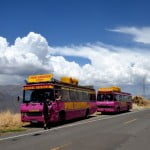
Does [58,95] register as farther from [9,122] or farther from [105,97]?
[105,97]

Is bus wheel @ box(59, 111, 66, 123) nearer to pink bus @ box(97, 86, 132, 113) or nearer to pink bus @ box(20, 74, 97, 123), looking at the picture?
pink bus @ box(20, 74, 97, 123)

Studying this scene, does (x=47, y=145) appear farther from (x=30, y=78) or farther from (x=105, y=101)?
(x=105, y=101)

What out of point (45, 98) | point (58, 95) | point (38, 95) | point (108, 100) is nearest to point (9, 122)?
point (38, 95)

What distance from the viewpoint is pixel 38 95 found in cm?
2367

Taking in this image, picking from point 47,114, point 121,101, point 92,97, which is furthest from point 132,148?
point 121,101

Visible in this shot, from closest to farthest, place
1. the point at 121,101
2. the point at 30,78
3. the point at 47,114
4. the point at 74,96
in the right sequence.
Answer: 1. the point at 47,114
2. the point at 30,78
3. the point at 74,96
4. the point at 121,101

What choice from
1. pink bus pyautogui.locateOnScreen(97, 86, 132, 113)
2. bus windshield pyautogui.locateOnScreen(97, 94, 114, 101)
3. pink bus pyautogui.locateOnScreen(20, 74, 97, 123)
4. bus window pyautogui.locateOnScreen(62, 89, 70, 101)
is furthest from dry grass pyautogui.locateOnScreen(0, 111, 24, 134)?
bus windshield pyautogui.locateOnScreen(97, 94, 114, 101)

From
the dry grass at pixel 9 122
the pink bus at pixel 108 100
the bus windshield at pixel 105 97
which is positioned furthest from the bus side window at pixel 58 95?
the bus windshield at pixel 105 97

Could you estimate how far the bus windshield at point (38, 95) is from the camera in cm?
2353

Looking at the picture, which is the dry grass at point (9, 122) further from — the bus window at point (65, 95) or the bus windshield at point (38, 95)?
the bus window at point (65, 95)

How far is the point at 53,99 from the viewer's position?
23500mm

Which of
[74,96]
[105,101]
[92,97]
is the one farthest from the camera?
[105,101]

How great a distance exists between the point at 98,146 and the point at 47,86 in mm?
10219

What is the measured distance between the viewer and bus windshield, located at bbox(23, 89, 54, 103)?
23.5 meters
